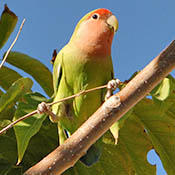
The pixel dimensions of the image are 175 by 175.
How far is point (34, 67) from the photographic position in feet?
5.63

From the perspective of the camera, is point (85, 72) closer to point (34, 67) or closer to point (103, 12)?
point (103, 12)

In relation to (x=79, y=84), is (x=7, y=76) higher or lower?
higher

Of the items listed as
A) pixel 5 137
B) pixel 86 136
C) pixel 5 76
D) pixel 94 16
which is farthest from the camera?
pixel 5 76

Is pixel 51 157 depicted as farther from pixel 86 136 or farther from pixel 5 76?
pixel 5 76

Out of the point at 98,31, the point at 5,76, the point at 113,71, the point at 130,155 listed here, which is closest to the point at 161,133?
the point at 130,155

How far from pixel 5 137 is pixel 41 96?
0.42 metres

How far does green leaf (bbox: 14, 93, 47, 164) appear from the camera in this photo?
99cm

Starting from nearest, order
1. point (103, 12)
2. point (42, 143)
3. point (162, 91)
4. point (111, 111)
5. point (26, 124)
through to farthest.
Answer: point (111, 111)
point (162, 91)
point (26, 124)
point (103, 12)
point (42, 143)

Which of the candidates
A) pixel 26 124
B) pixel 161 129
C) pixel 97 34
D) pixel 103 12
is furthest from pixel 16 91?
pixel 161 129

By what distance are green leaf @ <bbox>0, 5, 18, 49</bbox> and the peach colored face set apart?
1.32ft

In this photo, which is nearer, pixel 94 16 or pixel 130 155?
pixel 94 16

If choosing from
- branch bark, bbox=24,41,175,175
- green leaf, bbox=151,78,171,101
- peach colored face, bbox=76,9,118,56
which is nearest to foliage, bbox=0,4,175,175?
peach colored face, bbox=76,9,118,56

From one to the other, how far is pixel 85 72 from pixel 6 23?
0.58 m

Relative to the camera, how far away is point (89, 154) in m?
1.23
